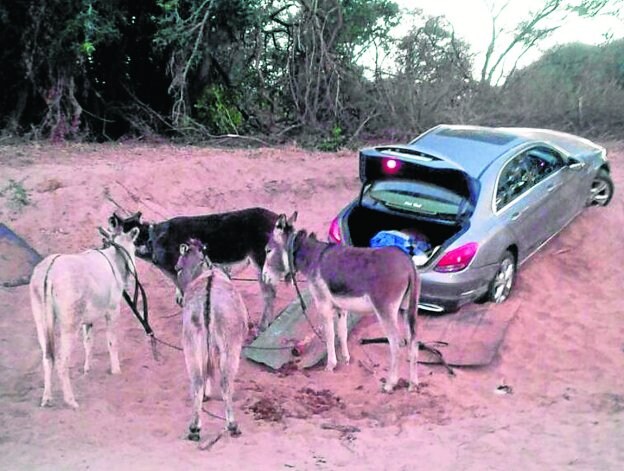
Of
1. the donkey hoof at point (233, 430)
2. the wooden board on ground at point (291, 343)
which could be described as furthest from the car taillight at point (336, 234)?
the donkey hoof at point (233, 430)

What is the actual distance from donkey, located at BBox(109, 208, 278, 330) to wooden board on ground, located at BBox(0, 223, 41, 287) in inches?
74.8

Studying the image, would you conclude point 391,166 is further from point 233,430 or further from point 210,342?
point 233,430

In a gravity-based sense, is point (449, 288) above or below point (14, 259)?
above

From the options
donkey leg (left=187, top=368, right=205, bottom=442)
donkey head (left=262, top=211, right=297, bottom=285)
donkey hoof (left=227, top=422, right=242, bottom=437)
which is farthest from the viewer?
donkey head (left=262, top=211, right=297, bottom=285)

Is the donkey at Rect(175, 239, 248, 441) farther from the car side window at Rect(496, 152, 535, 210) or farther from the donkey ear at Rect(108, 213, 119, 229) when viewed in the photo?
the car side window at Rect(496, 152, 535, 210)

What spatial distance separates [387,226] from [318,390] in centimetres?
246

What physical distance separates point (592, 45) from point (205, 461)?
18.2 m

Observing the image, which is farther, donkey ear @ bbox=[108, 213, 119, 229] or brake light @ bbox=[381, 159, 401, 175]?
brake light @ bbox=[381, 159, 401, 175]

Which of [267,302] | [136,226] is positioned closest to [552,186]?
[267,302]

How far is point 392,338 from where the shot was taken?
726 cm

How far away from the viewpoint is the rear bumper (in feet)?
26.6

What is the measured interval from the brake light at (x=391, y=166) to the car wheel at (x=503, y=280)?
158 cm

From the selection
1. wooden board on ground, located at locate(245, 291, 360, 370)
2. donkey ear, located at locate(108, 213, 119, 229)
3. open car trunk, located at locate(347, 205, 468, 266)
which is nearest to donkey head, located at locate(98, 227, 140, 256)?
donkey ear, located at locate(108, 213, 119, 229)

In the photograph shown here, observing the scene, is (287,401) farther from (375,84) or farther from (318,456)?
(375,84)
